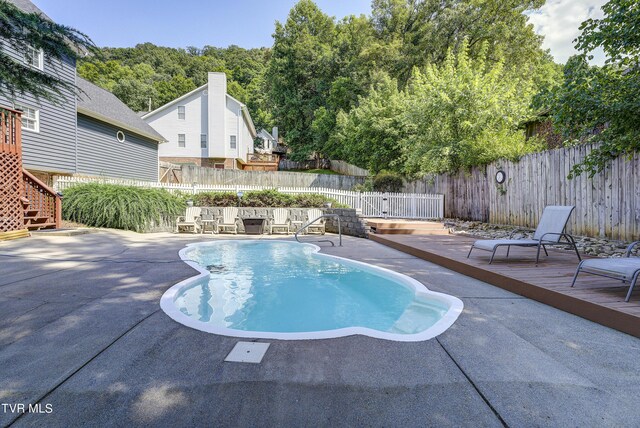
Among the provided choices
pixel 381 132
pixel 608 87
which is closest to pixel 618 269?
pixel 608 87

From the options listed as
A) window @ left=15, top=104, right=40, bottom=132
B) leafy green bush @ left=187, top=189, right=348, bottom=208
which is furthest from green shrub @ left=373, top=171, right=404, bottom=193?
window @ left=15, top=104, right=40, bottom=132

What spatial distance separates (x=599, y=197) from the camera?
21.5 ft

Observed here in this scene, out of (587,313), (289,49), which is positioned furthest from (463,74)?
(289,49)

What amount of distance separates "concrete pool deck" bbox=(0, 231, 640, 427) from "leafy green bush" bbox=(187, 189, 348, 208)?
819 centimetres

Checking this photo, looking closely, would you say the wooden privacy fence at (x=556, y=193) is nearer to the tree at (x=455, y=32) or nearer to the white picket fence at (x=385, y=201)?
the white picket fence at (x=385, y=201)

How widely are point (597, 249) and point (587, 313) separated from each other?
381cm

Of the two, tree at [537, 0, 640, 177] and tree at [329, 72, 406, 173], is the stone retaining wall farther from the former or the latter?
tree at [329, 72, 406, 173]

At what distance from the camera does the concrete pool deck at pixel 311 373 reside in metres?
1.68

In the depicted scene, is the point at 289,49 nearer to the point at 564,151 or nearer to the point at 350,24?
the point at 350,24

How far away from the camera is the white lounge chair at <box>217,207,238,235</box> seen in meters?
10.5

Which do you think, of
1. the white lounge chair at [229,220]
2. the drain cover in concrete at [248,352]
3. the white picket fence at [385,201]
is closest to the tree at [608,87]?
the drain cover in concrete at [248,352]

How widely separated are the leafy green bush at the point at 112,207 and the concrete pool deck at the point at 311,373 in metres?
7.15

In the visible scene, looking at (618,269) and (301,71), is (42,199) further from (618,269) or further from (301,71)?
(301,71)

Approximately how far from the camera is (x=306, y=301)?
15.7ft
